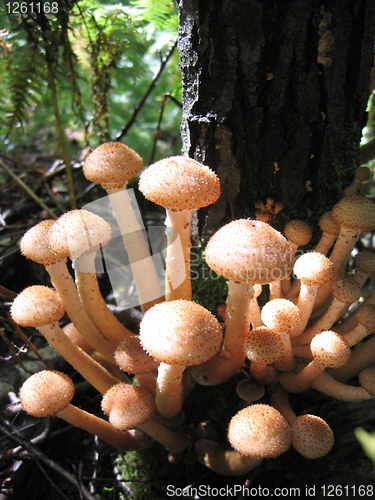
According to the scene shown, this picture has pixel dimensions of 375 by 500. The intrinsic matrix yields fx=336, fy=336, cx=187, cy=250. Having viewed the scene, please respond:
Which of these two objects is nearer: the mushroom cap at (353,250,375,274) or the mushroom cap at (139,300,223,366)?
the mushroom cap at (139,300,223,366)

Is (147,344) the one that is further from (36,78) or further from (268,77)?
(36,78)

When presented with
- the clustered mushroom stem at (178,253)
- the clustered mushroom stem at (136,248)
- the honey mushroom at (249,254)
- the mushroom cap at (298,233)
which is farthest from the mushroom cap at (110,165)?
the mushroom cap at (298,233)

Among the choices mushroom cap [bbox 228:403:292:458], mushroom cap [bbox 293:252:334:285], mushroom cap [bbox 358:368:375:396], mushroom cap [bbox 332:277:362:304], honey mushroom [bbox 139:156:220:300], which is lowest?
mushroom cap [bbox 358:368:375:396]

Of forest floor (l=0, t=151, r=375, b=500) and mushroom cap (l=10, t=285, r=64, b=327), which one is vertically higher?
mushroom cap (l=10, t=285, r=64, b=327)

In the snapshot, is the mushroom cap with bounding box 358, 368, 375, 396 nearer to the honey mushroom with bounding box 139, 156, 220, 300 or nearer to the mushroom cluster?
the mushroom cluster

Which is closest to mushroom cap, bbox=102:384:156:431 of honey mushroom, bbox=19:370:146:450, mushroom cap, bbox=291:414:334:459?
honey mushroom, bbox=19:370:146:450

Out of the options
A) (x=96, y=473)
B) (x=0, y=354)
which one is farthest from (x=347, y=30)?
(x=0, y=354)

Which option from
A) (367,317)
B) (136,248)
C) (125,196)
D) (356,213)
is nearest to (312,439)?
(367,317)

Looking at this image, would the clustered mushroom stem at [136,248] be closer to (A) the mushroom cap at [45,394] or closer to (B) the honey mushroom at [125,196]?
(B) the honey mushroom at [125,196]
